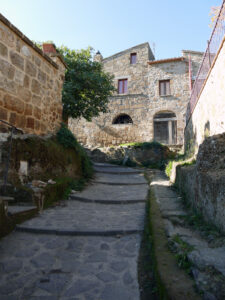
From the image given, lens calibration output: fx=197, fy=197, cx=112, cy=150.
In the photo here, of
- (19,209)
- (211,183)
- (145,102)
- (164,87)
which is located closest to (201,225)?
(211,183)

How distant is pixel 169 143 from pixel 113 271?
14194 millimetres

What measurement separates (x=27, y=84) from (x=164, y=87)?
14.0 m

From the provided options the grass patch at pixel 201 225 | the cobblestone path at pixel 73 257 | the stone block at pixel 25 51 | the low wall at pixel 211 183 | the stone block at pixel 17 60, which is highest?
the stone block at pixel 25 51

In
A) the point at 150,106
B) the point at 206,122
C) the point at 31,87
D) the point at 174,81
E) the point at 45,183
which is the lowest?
the point at 45,183

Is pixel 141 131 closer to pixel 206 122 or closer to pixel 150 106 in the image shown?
pixel 150 106

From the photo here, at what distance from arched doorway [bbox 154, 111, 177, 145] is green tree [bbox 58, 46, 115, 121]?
719 cm

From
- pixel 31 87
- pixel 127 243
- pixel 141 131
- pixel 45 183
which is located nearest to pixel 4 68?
pixel 31 87

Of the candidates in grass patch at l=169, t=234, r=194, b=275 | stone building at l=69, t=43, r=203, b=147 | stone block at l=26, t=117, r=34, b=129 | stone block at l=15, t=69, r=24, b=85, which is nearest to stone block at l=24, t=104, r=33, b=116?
stone block at l=26, t=117, r=34, b=129

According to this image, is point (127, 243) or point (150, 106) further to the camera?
point (150, 106)

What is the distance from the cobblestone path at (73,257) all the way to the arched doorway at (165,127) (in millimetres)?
12466

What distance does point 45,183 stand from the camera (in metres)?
4.23

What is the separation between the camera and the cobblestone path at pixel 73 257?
68.0 inches

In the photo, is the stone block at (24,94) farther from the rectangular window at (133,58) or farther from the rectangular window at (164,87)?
the rectangular window at (133,58)

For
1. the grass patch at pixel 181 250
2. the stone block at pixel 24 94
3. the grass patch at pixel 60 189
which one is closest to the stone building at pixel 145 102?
the grass patch at pixel 60 189
